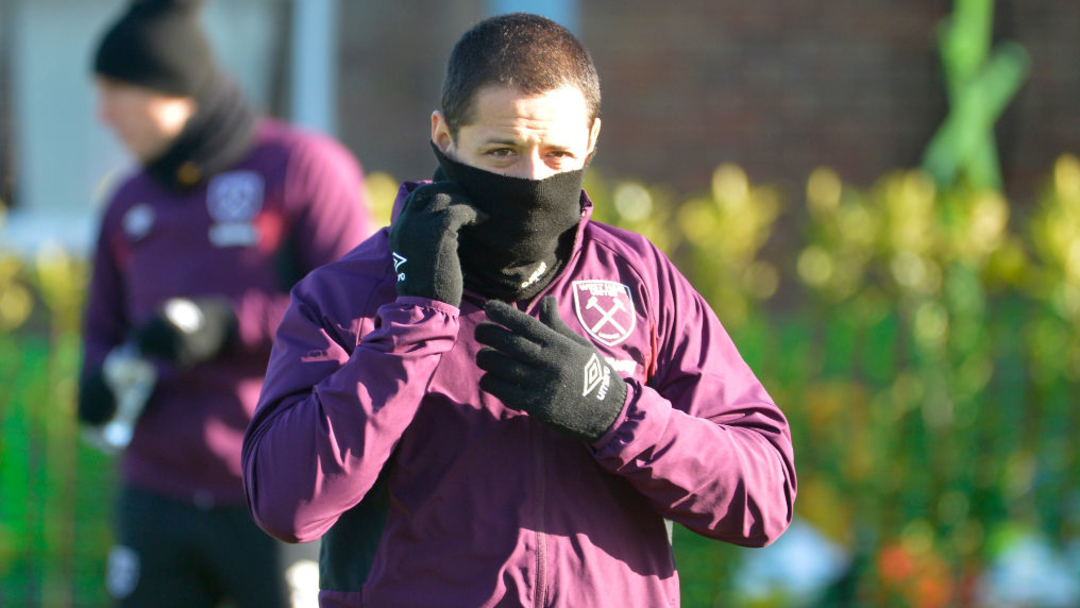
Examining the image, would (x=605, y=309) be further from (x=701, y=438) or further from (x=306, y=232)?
(x=306, y=232)

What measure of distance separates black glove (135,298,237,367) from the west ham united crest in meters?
1.42

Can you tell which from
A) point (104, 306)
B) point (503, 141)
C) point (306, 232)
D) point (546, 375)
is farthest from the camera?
point (104, 306)

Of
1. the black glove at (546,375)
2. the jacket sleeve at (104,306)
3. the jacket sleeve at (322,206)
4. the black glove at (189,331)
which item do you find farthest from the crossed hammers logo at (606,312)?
the jacket sleeve at (104,306)

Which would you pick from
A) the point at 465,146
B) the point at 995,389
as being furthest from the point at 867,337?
the point at 465,146

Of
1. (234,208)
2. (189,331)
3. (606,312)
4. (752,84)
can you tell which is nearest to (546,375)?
(606,312)

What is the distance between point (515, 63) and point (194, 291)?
1674mm

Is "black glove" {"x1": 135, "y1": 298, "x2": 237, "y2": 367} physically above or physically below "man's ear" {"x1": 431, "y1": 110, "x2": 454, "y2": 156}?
below

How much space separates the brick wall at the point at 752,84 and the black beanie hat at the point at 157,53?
2.76m

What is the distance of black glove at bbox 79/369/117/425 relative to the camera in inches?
128

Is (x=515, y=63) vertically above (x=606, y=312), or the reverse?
(x=515, y=63)

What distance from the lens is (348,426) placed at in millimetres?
1727

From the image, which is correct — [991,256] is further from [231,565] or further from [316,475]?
[316,475]

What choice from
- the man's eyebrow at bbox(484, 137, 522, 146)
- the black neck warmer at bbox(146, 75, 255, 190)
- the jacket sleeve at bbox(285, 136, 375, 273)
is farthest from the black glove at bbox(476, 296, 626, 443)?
the black neck warmer at bbox(146, 75, 255, 190)

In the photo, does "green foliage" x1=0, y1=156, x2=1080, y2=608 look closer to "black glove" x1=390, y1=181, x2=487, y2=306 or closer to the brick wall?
the brick wall
